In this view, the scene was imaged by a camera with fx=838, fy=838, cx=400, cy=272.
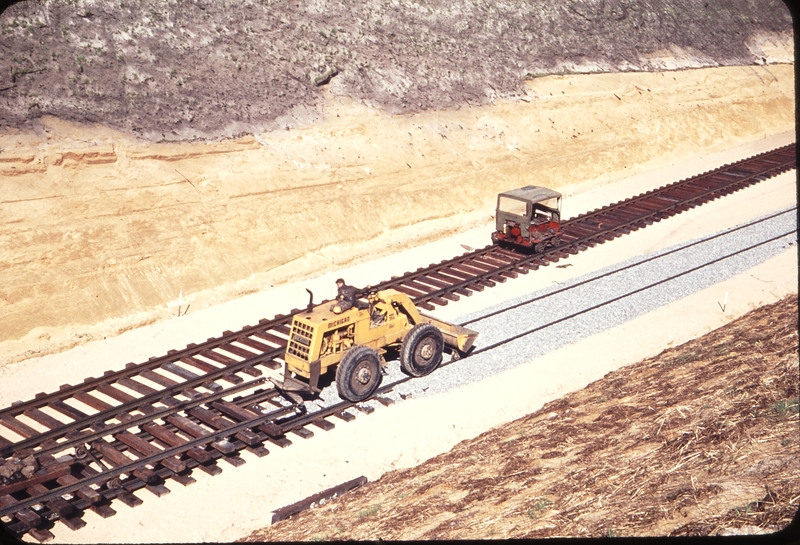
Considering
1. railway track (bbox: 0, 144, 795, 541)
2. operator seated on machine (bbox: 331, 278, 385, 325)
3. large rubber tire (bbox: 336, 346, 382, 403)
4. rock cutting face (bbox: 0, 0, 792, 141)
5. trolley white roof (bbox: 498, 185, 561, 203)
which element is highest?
rock cutting face (bbox: 0, 0, 792, 141)

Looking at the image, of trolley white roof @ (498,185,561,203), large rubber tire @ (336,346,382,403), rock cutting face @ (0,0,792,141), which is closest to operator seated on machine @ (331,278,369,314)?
large rubber tire @ (336,346,382,403)

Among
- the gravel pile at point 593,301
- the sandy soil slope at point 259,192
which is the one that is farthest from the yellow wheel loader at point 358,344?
the sandy soil slope at point 259,192

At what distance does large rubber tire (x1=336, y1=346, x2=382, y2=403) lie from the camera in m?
14.5

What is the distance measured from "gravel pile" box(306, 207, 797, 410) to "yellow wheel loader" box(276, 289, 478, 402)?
47cm

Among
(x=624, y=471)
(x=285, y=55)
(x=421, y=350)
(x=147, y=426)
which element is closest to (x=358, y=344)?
(x=421, y=350)

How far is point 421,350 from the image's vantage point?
15.7 metres

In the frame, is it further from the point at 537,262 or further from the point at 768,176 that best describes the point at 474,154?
the point at 768,176

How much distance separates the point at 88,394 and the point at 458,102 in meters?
17.1

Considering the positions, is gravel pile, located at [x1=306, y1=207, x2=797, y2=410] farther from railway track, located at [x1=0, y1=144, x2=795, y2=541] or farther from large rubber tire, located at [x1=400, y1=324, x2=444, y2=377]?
railway track, located at [x1=0, y1=144, x2=795, y2=541]

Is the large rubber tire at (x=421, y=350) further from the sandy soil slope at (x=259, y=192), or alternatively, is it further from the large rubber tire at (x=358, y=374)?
the sandy soil slope at (x=259, y=192)

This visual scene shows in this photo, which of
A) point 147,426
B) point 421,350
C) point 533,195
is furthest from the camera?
point 533,195

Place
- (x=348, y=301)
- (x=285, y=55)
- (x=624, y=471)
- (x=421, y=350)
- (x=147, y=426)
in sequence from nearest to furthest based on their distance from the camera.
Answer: (x=624, y=471), (x=147, y=426), (x=348, y=301), (x=421, y=350), (x=285, y=55)

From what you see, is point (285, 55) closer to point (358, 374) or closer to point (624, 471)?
point (358, 374)

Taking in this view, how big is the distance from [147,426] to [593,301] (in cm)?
1027
